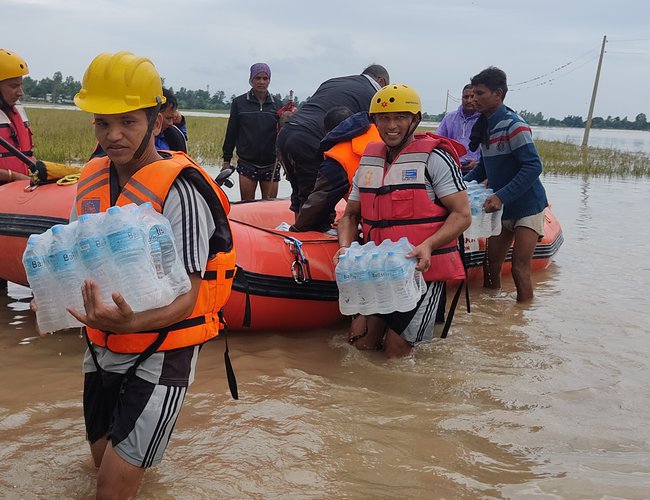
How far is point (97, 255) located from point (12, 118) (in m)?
3.68

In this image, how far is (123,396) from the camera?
2.37m

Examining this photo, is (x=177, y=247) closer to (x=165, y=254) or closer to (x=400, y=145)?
(x=165, y=254)

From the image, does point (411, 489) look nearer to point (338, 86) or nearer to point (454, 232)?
point (454, 232)

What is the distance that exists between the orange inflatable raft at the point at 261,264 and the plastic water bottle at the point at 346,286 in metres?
0.61

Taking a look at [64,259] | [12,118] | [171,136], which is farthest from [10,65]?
[64,259]

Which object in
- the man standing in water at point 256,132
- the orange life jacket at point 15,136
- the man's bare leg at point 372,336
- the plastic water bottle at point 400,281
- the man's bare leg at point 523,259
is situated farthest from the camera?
the man standing in water at point 256,132

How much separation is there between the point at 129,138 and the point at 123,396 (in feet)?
2.80

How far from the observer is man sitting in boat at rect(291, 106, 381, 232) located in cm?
490

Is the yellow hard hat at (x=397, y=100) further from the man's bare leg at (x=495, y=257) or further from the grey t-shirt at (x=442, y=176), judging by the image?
the man's bare leg at (x=495, y=257)

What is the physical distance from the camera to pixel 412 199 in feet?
13.9

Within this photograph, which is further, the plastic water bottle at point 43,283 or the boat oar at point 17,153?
the boat oar at point 17,153

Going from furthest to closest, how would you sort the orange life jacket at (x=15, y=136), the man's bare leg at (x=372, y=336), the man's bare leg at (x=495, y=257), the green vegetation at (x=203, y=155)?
the green vegetation at (x=203, y=155), the man's bare leg at (x=495, y=257), the orange life jacket at (x=15, y=136), the man's bare leg at (x=372, y=336)

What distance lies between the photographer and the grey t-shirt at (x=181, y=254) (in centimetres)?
225

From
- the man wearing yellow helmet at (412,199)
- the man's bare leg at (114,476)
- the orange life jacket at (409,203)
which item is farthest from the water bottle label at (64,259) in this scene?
the orange life jacket at (409,203)
